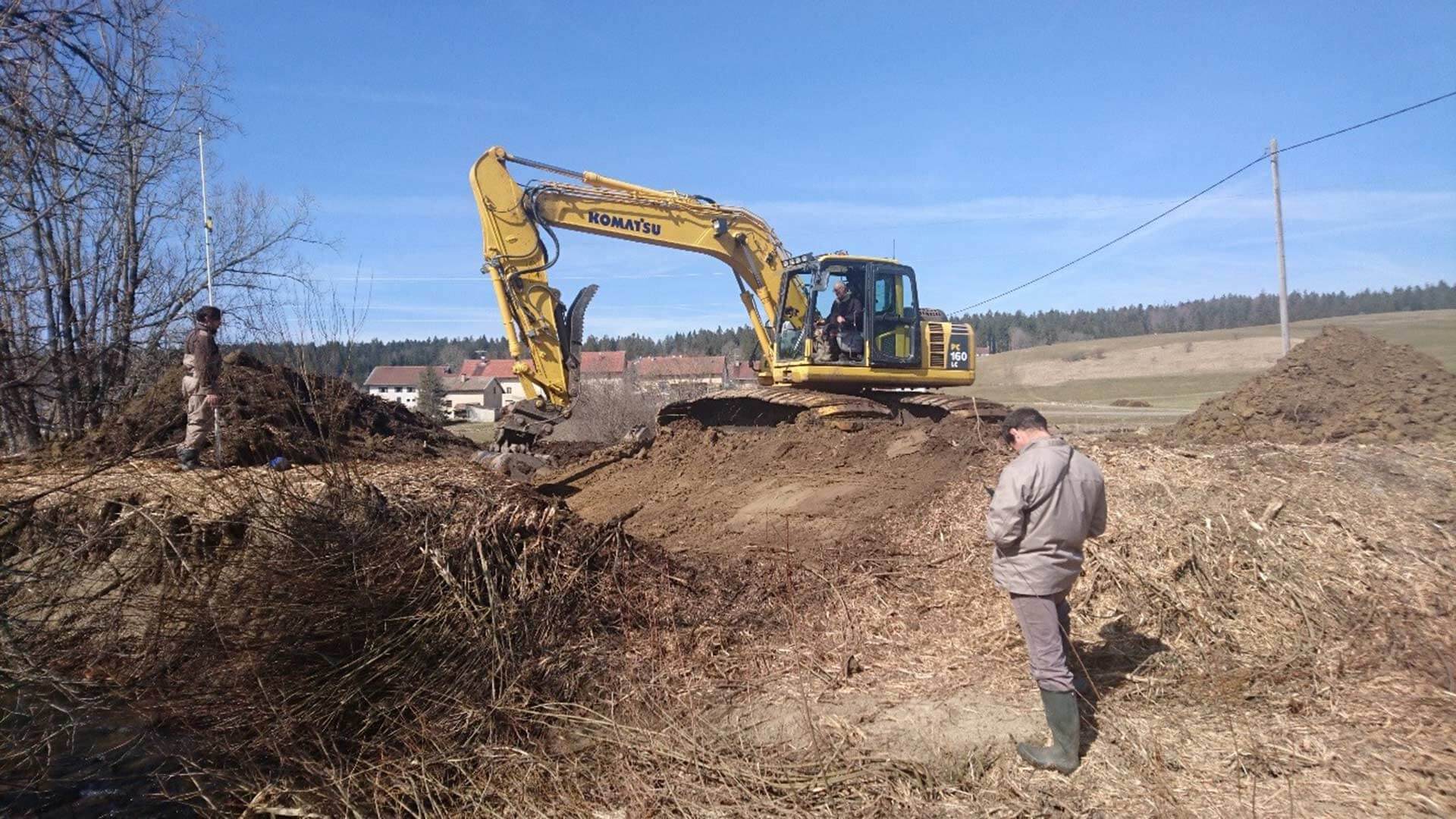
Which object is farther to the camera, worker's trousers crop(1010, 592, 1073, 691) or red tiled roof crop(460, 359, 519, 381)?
red tiled roof crop(460, 359, 519, 381)

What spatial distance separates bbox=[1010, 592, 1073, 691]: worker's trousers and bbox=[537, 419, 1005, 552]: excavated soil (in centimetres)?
284

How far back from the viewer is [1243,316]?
261 ft

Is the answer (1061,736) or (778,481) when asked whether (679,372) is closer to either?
(778,481)

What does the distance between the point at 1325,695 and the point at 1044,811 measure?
6.94ft

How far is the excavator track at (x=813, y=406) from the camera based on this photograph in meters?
11.5

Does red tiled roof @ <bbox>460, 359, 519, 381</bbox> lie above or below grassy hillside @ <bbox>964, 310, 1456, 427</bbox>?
above

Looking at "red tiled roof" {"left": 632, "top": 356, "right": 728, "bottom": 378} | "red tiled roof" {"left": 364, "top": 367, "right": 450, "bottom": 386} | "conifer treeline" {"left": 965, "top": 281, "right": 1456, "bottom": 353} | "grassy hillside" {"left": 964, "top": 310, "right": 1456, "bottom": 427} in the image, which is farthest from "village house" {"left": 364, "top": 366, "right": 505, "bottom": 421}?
"conifer treeline" {"left": 965, "top": 281, "right": 1456, "bottom": 353}

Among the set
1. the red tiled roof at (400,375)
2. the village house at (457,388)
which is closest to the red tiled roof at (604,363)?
the village house at (457,388)

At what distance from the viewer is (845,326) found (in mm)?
12398

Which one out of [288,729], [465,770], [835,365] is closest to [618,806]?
[465,770]

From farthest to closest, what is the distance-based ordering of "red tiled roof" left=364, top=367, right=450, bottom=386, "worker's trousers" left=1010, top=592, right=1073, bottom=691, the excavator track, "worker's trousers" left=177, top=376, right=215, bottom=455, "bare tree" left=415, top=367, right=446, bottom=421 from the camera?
"red tiled roof" left=364, top=367, right=450, bottom=386 → "bare tree" left=415, top=367, right=446, bottom=421 → the excavator track → "worker's trousers" left=177, top=376, right=215, bottom=455 → "worker's trousers" left=1010, top=592, right=1073, bottom=691

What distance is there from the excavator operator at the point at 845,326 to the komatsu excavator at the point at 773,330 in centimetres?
2

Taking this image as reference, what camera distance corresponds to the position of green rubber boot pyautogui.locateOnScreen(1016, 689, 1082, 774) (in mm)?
4215

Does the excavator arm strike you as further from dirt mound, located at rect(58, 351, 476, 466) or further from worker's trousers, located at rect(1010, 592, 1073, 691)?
worker's trousers, located at rect(1010, 592, 1073, 691)
